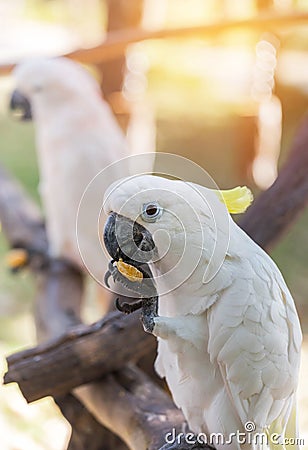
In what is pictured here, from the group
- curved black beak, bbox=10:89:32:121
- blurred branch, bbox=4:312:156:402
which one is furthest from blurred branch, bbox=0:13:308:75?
blurred branch, bbox=4:312:156:402

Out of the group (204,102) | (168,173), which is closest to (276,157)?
(204,102)

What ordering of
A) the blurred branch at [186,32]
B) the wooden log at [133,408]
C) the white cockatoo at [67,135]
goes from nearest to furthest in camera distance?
the wooden log at [133,408] → the white cockatoo at [67,135] → the blurred branch at [186,32]

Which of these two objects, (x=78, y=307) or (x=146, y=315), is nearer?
(x=146, y=315)

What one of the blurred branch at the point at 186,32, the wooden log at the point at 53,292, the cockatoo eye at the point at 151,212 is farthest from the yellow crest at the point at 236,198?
the blurred branch at the point at 186,32

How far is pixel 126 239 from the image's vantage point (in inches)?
31.9

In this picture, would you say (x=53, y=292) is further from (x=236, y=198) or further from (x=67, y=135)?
(x=236, y=198)

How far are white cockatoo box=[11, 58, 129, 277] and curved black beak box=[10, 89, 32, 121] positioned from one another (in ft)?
0.21

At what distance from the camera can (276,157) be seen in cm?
354

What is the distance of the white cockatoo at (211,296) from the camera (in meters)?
0.81

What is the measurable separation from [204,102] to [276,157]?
77cm

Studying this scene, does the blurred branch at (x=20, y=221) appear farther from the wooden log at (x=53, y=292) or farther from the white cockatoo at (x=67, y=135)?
the white cockatoo at (x=67, y=135)

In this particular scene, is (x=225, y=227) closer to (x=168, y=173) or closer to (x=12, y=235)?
(x=168, y=173)

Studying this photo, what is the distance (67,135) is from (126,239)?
1170 millimetres

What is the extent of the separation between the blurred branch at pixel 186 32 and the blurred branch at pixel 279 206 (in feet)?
3.12
